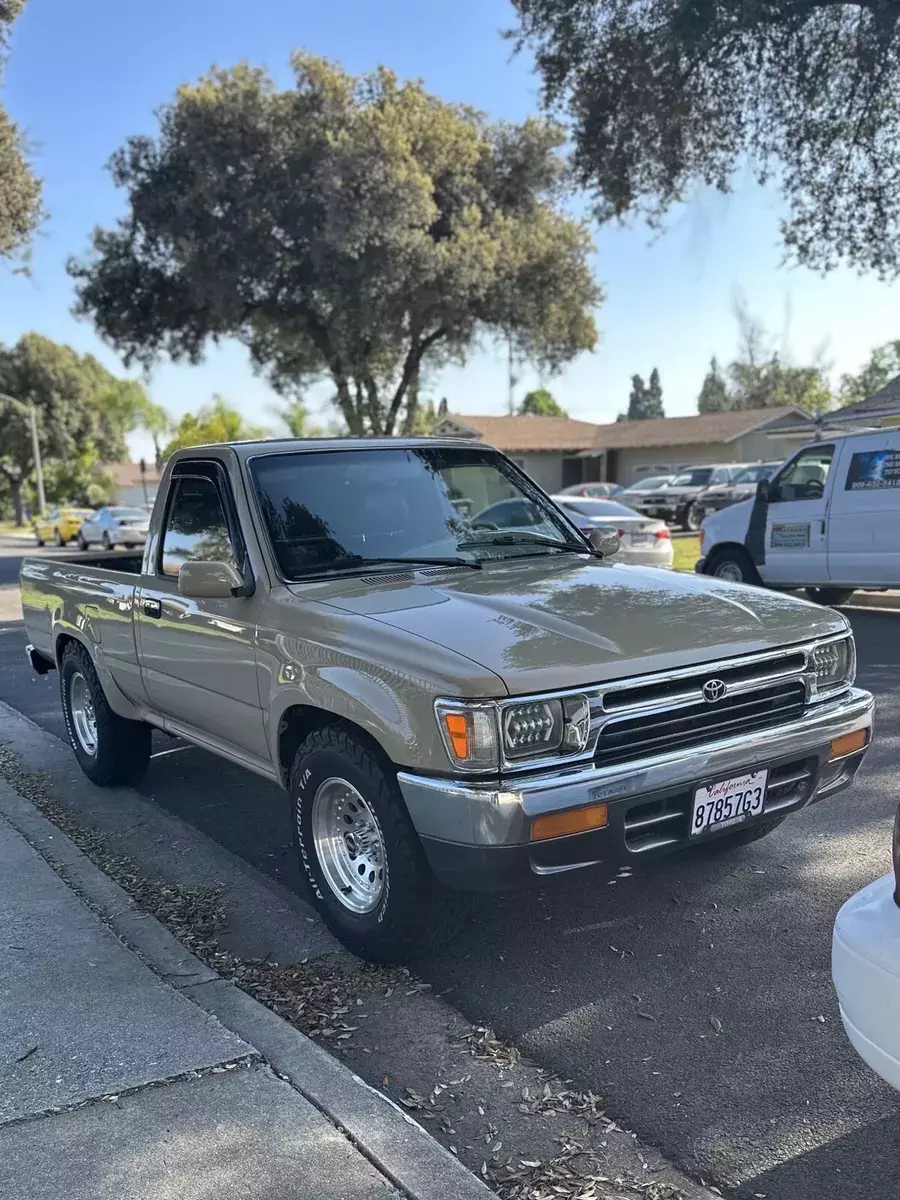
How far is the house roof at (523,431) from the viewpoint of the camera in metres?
47.0

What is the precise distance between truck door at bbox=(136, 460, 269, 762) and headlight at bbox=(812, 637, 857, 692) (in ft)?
7.26

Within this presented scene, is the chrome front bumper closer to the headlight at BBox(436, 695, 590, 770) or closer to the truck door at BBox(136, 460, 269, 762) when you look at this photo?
the headlight at BBox(436, 695, 590, 770)

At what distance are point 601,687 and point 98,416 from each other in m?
63.6

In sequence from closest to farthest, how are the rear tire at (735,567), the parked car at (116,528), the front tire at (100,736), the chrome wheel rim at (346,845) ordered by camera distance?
the chrome wheel rim at (346,845) → the front tire at (100,736) → the rear tire at (735,567) → the parked car at (116,528)

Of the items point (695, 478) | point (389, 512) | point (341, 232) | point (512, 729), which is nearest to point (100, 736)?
point (389, 512)

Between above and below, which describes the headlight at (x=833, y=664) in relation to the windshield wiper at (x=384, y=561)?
below

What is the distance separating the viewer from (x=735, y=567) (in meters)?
12.4

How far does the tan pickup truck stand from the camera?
318cm

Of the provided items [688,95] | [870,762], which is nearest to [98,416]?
[688,95]

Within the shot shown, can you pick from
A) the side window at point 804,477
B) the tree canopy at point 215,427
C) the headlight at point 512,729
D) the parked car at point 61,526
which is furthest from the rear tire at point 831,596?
the tree canopy at point 215,427

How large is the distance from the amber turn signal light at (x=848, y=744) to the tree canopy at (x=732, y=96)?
10991mm

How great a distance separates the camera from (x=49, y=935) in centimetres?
396

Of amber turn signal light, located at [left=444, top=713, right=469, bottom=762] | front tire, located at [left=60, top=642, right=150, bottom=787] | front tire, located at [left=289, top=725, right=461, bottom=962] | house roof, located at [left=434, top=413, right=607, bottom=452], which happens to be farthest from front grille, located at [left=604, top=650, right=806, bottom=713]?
house roof, located at [left=434, top=413, right=607, bottom=452]

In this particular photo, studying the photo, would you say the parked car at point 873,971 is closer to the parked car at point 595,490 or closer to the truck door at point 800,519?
the truck door at point 800,519
